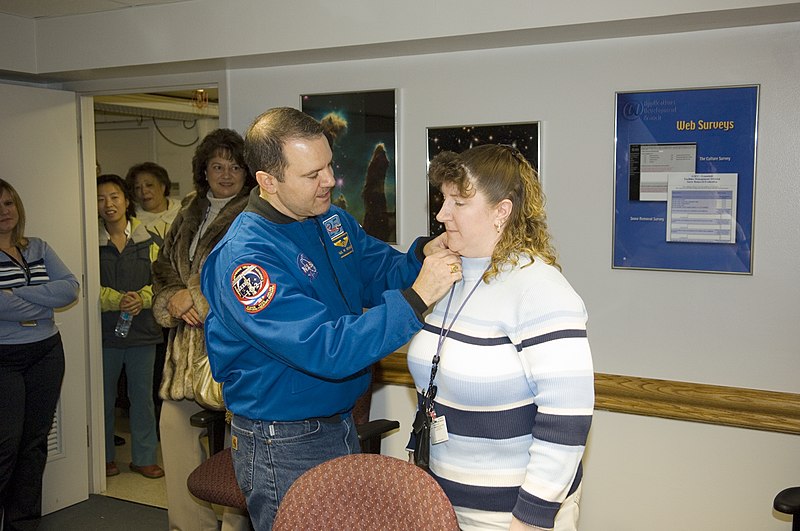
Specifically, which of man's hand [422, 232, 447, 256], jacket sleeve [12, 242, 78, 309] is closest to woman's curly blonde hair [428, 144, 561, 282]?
man's hand [422, 232, 447, 256]

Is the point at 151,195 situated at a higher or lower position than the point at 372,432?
higher

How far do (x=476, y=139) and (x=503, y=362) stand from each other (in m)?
1.58

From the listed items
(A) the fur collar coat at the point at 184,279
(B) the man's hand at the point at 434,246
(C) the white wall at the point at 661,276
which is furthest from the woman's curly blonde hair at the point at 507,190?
(A) the fur collar coat at the point at 184,279

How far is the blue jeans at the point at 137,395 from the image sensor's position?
4.70m

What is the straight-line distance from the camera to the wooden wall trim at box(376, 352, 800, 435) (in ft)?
8.89

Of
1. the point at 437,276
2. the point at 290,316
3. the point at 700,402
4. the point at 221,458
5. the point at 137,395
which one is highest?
the point at 437,276

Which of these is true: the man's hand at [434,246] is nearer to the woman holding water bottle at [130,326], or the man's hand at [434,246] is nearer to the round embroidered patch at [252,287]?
the round embroidered patch at [252,287]

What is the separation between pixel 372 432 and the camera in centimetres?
295

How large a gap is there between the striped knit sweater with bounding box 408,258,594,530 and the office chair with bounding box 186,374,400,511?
3.16ft

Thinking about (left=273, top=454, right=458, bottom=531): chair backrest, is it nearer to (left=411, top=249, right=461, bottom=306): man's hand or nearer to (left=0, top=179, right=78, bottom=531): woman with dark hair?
(left=411, top=249, right=461, bottom=306): man's hand

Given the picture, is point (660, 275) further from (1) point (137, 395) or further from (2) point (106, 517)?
(1) point (137, 395)

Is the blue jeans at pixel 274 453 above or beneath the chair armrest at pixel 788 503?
above

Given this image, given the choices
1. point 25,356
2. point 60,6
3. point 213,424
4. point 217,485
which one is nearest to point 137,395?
point 25,356

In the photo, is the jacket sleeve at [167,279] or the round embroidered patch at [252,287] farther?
the jacket sleeve at [167,279]
